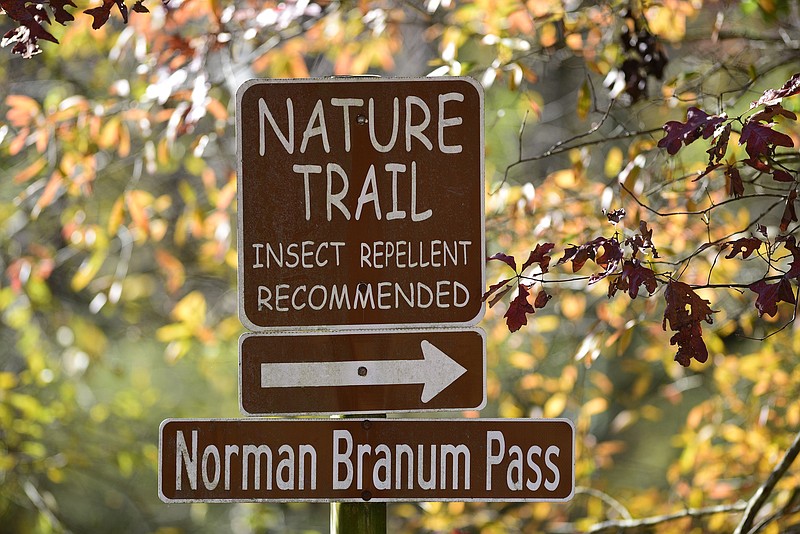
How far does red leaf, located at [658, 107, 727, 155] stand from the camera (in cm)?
164

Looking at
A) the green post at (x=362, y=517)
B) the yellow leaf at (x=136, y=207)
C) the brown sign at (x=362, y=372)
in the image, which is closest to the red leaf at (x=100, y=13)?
the brown sign at (x=362, y=372)

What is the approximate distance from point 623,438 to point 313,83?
31.1 ft

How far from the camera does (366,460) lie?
5.30 feet

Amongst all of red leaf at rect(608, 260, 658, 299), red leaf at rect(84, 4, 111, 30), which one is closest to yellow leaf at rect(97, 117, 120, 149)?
red leaf at rect(84, 4, 111, 30)

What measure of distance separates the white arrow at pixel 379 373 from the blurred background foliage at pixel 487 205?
12.8 inches

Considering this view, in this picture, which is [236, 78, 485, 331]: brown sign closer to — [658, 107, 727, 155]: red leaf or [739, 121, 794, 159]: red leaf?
[658, 107, 727, 155]: red leaf

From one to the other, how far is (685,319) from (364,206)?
24.0 inches

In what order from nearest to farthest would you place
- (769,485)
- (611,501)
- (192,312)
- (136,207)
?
(769,485)
(611,501)
(136,207)
(192,312)

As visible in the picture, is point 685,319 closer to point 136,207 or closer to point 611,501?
point 611,501

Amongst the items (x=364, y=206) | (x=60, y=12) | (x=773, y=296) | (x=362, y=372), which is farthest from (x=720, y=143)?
(x=60, y=12)

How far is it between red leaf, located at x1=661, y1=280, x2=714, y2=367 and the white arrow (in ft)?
1.27

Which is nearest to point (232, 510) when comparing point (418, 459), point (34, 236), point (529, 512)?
point (34, 236)

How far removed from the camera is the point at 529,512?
5312 mm

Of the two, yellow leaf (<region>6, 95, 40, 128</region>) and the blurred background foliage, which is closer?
the blurred background foliage
